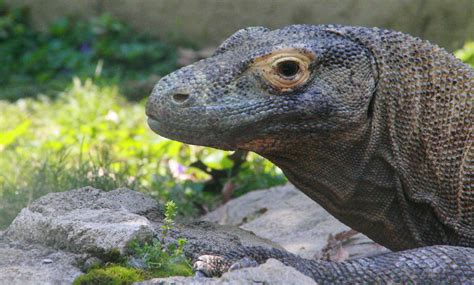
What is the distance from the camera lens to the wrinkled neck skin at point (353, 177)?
4180 mm

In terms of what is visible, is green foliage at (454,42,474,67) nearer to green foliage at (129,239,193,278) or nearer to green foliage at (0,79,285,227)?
green foliage at (0,79,285,227)

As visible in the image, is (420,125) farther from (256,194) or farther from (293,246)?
(256,194)

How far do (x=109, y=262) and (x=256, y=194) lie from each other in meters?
3.33

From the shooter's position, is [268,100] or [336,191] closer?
[268,100]

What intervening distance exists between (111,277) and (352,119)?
1.43 metres

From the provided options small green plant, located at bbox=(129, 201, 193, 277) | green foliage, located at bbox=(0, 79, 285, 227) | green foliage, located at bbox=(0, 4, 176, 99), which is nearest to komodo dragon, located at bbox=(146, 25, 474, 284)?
small green plant, located at bbox=(129, 201, 193, 277)

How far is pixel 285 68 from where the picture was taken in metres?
4.07

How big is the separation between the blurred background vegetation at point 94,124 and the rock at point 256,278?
208cm

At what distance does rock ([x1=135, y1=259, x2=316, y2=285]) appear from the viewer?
122 inches

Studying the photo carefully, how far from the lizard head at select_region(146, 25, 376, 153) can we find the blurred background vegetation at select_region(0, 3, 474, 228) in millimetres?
1539

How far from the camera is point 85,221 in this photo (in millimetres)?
3635

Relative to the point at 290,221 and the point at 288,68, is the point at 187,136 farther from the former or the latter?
the point at 290,221

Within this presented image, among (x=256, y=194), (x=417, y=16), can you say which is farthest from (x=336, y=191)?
(x=417, y=16)

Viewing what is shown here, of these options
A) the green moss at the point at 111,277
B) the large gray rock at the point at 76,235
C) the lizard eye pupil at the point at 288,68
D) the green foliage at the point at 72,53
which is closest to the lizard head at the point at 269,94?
the lizard eye pupil at the point at 288,68
